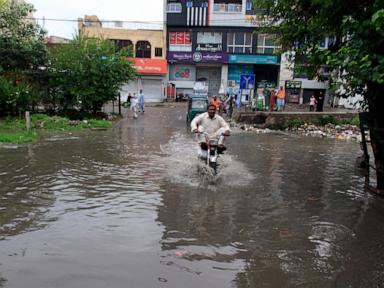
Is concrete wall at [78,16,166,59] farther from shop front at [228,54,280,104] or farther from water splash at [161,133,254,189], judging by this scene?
water splash at [161,133,254,189]

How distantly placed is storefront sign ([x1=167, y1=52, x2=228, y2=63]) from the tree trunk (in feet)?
121

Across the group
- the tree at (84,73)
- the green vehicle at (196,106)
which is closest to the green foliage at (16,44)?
the tree at (84,73)

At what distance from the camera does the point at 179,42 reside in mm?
44312

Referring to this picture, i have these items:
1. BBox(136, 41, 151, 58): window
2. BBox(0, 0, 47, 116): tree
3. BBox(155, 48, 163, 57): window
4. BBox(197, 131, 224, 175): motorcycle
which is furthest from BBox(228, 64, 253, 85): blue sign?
BBox(197, 131, 224, 175): motorcycle

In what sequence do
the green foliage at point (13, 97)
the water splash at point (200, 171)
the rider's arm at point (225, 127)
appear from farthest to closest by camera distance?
the green foliage at point (13, 97), the rider's arm at point (225, 127), the water splash at point (200, 171)

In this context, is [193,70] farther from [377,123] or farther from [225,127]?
[377,123]

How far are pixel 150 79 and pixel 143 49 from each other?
3729 millimetres

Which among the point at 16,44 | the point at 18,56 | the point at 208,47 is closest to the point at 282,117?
the point at 18,56

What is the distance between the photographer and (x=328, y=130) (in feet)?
69.2

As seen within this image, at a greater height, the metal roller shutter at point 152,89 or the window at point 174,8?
the window at point 174,8

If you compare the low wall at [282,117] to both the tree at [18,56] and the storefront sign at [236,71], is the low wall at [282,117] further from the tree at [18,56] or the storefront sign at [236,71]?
the storefront sign at [236,71]

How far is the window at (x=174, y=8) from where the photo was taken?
4353 cm

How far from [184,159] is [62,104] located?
43.3ft

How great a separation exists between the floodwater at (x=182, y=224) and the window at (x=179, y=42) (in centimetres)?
3387
